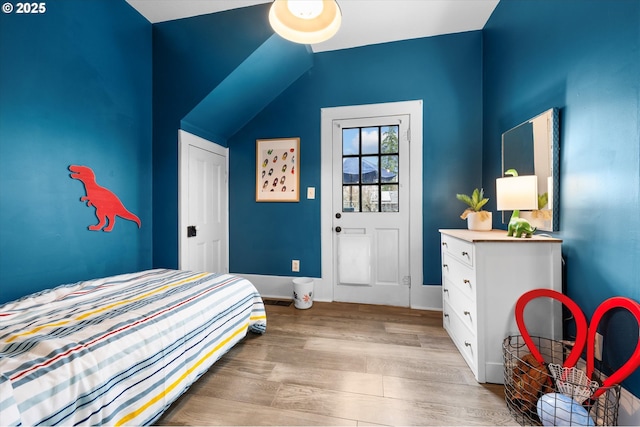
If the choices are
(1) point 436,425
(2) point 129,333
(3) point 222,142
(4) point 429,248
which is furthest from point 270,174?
(1) point 436,425

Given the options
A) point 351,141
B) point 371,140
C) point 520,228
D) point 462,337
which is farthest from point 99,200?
point 520,228

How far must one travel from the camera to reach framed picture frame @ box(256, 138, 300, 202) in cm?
297

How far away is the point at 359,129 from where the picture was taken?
2822mm

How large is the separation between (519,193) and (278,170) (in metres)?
2.30

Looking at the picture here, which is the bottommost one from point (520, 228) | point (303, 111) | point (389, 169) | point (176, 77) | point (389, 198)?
point (520, 228)

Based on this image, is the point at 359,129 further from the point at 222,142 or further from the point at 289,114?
the point at 222,142

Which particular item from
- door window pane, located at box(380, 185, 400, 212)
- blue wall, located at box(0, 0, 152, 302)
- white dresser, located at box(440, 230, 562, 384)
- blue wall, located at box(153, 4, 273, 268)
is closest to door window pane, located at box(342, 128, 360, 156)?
door window pane, located at box(380, 185, 400, 212)

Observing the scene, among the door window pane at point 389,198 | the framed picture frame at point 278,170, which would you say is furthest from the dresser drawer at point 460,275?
the framed picture frame at point 278,170

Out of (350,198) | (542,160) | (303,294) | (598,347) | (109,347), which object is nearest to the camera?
(109,347)

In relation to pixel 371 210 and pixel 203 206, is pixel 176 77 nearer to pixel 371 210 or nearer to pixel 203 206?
pixel 203 206

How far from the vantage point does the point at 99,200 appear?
201cm

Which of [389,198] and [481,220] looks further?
[389,198]

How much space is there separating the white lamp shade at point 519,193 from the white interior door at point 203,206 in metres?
2.72

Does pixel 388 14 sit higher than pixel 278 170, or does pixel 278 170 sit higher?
pixel 388 14
